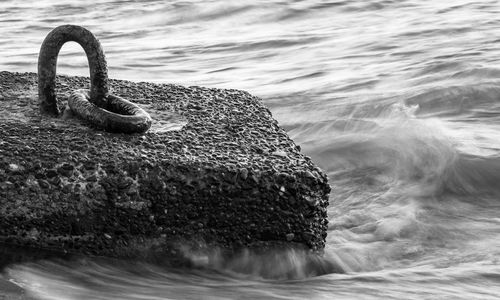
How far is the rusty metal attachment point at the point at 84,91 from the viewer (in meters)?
3.34

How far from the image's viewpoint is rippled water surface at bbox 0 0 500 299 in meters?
3.20

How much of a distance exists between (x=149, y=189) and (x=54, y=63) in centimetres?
78

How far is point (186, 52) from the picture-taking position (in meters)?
8.73

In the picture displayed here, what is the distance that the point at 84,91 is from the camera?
352 centimetres

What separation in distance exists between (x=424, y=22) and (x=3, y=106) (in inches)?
269

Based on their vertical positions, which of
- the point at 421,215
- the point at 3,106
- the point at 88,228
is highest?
the point at 3,106

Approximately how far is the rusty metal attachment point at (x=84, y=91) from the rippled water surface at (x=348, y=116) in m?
0.60

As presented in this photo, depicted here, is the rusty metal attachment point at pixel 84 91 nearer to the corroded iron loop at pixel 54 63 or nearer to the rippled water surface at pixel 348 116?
the corroded iron loop at pixel 54 63

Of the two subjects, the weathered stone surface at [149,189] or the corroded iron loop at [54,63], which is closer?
the weathered stone surface at [149,189]

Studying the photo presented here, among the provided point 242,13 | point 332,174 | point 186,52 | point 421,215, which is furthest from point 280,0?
point 421,215

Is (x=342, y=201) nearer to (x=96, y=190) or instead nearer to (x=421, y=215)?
(x=421, y=215)

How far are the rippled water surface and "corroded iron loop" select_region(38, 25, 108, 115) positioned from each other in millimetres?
698

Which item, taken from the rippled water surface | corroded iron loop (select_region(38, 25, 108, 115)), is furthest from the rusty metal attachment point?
the rippled water surface

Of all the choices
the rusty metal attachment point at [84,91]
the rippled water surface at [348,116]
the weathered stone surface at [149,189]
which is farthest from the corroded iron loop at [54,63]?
the rippled water surface at [348,116]
